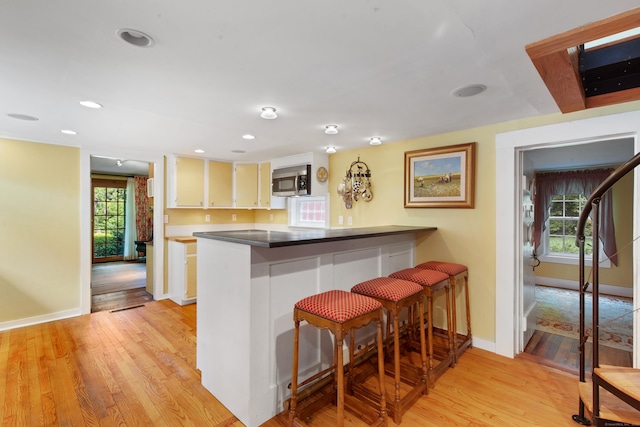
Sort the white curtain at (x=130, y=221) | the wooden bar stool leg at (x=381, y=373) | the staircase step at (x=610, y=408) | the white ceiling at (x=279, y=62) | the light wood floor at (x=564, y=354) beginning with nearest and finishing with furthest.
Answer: the white ceiling at (x=279, y=62) → the staircase step at (x=610, y=408) → the wooden bar stool leg at (x=381, y=373) → the light wood floor at (x=564, y=354) → the white curtain at (x=130, y=221)

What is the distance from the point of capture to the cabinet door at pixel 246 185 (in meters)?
4.92

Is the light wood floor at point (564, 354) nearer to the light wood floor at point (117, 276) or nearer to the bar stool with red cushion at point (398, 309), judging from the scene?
the bar stool with red cushion at point (398, 309)

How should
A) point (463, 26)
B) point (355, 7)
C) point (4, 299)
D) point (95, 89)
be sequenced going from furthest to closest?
1. point (4, 299)
2. point (95, 89)
3. point (463, 26)
4. point (355, 7)

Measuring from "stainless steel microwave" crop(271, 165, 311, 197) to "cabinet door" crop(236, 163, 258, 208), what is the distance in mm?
486

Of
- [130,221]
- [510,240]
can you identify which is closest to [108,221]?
[130,221]

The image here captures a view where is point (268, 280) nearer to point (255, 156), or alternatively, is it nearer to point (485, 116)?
point (485, 116)

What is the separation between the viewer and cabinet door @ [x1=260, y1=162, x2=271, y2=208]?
484 cm

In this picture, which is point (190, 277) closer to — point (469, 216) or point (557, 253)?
point (469, 216)

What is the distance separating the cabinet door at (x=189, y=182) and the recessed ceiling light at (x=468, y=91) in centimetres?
375

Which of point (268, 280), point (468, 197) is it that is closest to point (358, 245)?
point (268, 280)

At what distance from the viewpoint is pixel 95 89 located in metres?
1.99

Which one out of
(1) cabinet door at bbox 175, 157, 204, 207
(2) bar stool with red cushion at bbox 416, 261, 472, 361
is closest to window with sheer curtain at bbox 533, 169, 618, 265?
(2) bar stool with red cushion at bbox 416, 261, 472, 361

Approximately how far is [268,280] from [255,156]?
3014mm

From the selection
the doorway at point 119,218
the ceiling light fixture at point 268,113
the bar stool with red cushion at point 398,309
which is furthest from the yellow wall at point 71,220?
the doorway at point 119,218
